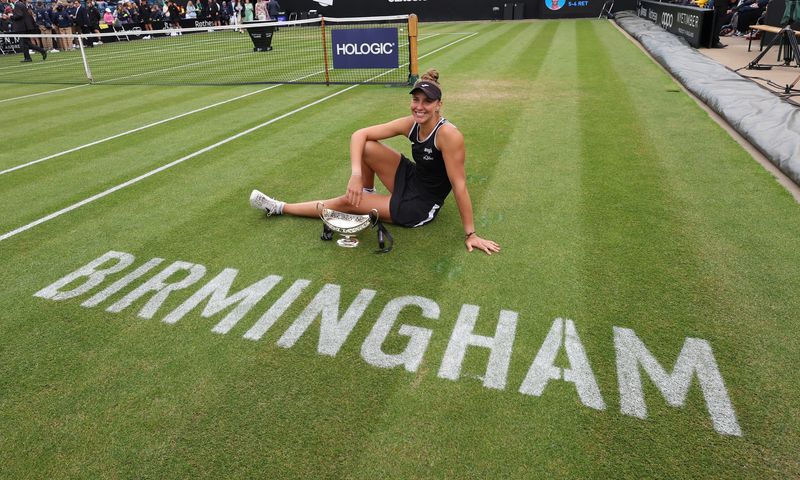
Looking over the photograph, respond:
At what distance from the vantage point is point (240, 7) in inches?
1396

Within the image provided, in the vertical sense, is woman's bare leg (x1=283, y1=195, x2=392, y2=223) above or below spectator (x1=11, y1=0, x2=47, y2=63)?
below

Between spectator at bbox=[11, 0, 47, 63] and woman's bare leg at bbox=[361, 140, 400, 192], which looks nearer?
woman's bare leg at bbox=[361, 140, 400, 192]

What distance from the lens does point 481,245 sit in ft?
16.7

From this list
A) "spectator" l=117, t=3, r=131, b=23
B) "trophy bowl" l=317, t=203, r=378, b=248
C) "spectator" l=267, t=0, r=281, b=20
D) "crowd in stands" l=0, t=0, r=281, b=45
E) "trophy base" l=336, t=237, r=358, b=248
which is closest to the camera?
"trophy bowl" l=317, t=203, r=378, b=248

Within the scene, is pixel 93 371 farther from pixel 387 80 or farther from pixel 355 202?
pixel 387 80

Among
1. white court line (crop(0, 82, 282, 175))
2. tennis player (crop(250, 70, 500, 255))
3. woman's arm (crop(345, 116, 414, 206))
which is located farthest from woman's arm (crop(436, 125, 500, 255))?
white court line (crop(0, 82, 282, 175))

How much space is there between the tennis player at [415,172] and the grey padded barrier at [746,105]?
4.78 meters

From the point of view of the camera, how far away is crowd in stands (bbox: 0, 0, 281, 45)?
2920cm

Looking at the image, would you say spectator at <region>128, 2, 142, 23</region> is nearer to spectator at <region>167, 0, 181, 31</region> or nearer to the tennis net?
spectator at <region>167, 0, 181, 31</region>

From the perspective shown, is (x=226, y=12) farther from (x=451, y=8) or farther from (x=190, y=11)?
(x=451, y=8)

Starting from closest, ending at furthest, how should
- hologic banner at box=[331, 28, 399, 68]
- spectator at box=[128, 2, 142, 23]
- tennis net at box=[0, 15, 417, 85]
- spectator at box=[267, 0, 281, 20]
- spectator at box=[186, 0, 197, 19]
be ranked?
hologic banner at box=[331, 28, 399, 68], tennis net at box=[0, 15, 417, 85], spectator at box=[267, 0, 281, 20], spectator at box=[128, 2, 142, 23], spectator at box=[186, 0, 197, 19]

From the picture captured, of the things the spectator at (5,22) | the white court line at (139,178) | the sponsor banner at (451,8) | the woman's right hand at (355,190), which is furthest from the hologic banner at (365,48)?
the spectator at (5,22)

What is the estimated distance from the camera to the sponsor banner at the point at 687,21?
60.3 ft

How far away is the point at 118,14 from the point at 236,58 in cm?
1916
